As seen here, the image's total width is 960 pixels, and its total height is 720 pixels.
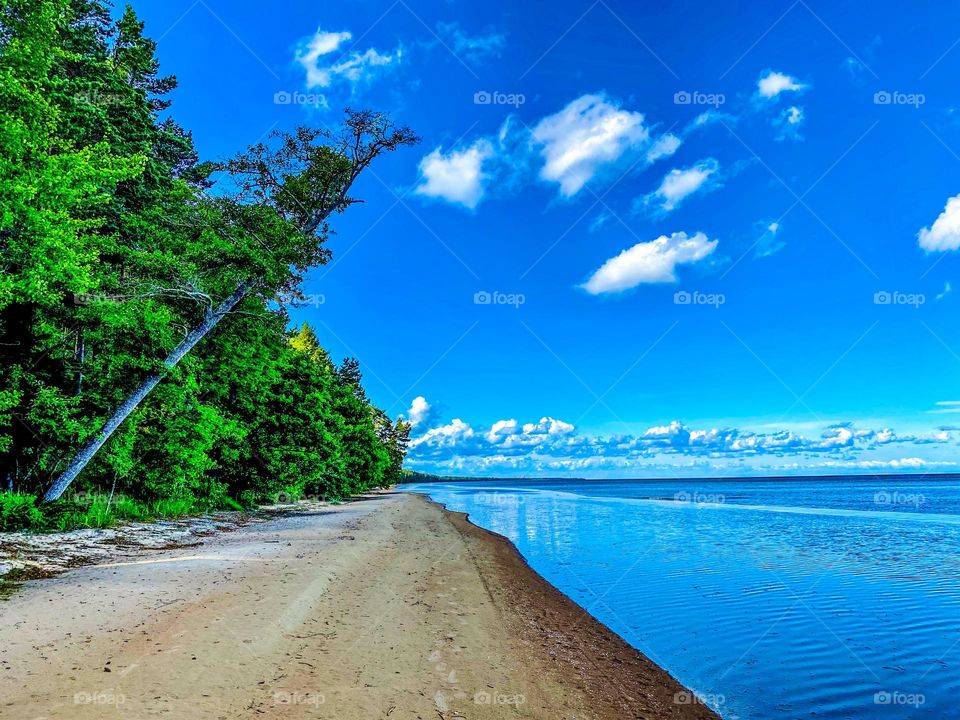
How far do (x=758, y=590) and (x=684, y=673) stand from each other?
7.62 meters

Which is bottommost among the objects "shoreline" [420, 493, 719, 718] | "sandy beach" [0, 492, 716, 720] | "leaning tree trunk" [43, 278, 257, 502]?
"shoreline" [420, 493, 719, 718]

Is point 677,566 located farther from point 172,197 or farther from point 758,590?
point 172,197

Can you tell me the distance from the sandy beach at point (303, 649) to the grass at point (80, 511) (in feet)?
15.3

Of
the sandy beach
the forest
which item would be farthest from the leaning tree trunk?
the sandy beach

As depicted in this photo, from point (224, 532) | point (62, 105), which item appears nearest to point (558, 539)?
point (224, 532)

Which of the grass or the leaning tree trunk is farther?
the leaning tree trunk

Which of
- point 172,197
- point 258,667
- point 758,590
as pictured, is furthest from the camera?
point 172,197

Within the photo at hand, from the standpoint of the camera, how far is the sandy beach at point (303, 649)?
18.3ft

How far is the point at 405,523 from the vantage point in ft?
92.6

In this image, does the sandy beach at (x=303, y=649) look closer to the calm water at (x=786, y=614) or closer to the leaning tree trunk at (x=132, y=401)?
the calm water at (x=786, y=614)

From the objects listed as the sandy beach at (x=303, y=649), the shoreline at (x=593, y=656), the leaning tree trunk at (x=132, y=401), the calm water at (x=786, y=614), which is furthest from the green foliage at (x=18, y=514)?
the calm water at (x=786, y=614)

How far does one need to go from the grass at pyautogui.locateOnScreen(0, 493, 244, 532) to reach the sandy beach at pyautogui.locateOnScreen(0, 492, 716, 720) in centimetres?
466

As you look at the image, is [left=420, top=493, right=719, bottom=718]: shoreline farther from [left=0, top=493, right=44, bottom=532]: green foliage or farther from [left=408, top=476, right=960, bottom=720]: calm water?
[left=0, top=493, right=44, bottom=532]: green foliage

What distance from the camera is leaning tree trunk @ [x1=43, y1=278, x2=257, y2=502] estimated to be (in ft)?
56.2
